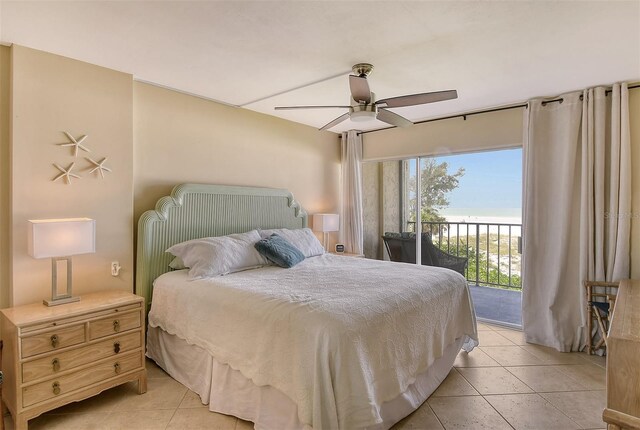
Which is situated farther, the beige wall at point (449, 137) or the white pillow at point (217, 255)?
the beige wall at point (449, 137)

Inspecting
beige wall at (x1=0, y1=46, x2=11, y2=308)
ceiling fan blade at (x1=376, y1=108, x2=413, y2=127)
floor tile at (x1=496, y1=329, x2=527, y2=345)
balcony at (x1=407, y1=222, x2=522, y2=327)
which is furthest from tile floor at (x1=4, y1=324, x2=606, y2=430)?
ceiling fan blade at (x1=376, y1=108, x2=413, y2=127)

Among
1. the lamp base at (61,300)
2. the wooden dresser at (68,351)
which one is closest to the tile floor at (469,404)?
the wooden dresser at (68,351)

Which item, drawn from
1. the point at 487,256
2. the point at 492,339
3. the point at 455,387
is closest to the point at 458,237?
the point at 487,256

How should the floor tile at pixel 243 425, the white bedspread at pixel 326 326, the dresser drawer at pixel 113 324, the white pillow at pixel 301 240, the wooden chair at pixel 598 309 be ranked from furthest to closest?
the white pillow at pixel 301 240 → the wooden chair at pixel 598 309 → the dresser drawer at pixel 113 324 → the floor tile at pixel 243 425 → the white bedspread at pixel 326 326

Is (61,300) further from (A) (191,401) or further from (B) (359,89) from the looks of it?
(B) (359,89)

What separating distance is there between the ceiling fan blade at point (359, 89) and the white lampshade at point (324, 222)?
222 centimetres

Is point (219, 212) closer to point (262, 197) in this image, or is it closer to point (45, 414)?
point (262, 197)

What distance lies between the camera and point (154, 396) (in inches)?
95.1

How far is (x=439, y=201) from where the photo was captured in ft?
14.9

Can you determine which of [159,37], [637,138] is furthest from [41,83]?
[637,138]

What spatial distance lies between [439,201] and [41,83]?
426cm

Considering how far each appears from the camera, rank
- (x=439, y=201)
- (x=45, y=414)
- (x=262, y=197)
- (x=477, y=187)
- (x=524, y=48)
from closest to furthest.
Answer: (x=45, y=414) < (x=524, y=48) < (x=262, y=197) < (x=477, y=187) < (x=439, y=201)

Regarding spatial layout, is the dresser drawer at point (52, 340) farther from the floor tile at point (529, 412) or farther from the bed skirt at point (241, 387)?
the floor tile at point (529, 412)

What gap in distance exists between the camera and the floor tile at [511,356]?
9.80ft
